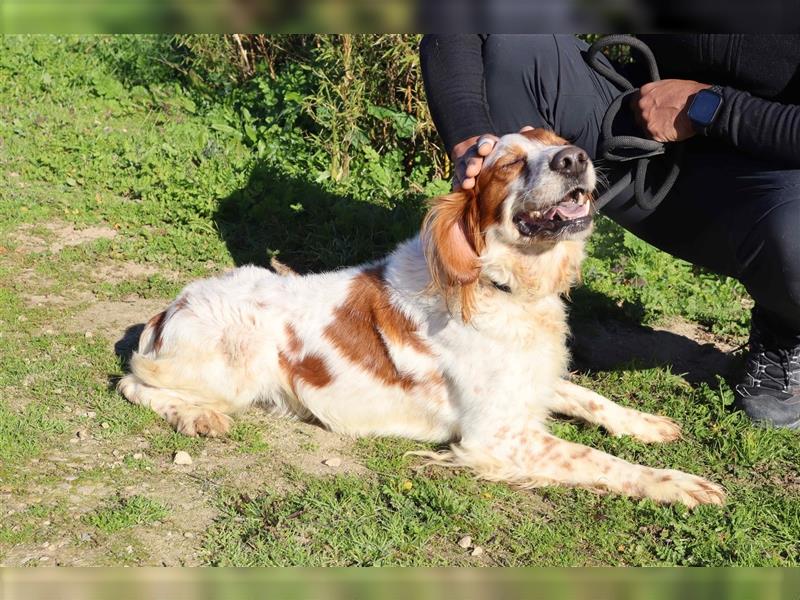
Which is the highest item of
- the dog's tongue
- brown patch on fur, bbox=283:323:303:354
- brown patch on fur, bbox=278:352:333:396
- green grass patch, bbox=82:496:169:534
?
the dog's tongue

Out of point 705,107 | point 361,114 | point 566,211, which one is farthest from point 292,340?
point 361,114

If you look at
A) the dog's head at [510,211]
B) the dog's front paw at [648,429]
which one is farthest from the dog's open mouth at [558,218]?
the dog's front paw at [648,429]

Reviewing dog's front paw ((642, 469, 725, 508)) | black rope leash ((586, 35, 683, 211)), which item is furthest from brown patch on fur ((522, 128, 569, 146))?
dog's front paw ((642, 469, 725, 508))

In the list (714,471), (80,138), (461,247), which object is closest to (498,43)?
(461,247)

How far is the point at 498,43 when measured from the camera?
4.33 m

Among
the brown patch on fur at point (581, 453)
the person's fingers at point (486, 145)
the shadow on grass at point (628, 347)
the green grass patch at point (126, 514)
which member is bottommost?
the shadow on grass at point (628, 347)

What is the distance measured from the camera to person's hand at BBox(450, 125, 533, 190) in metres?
3.68

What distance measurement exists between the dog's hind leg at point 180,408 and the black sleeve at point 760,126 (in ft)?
7.84

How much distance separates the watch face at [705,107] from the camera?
12.4 feet

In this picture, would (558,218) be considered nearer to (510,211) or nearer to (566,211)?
(566,211)

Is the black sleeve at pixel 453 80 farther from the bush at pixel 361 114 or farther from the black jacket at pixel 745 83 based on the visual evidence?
the bush at pixel 361 114

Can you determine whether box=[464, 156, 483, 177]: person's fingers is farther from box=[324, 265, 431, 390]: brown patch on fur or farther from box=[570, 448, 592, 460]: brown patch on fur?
box=[570, 448, 592, 460]: brown patch on fur

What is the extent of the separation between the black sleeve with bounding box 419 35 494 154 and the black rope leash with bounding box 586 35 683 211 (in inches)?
20.3

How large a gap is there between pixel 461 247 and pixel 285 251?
7.81ft
